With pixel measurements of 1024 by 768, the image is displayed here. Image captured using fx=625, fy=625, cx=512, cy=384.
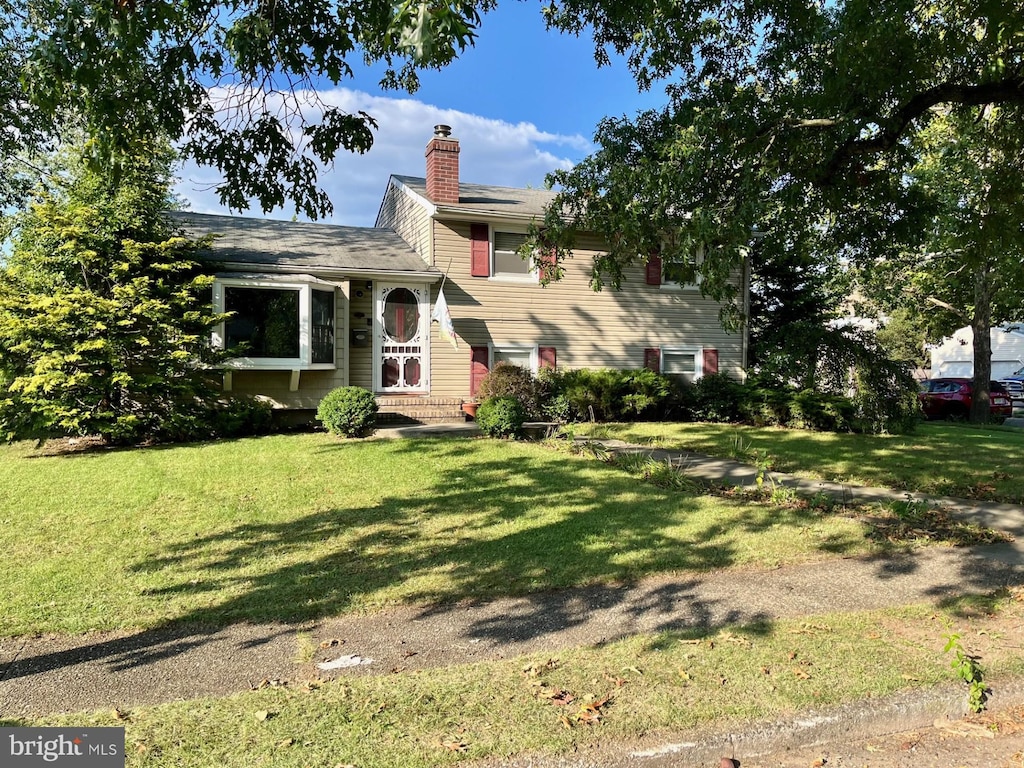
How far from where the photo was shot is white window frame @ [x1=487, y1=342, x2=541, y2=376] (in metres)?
15.6

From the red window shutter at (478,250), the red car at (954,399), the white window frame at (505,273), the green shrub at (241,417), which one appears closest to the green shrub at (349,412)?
the green shrub at (241,417)

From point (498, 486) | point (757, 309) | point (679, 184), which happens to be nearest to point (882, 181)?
point (679, 184)

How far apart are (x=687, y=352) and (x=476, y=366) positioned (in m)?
6.30

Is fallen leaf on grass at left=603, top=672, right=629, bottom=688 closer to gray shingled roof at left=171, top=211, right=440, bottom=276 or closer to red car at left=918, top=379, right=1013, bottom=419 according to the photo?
gray shingled roof at left=171, top=211, right=440, bottom=276

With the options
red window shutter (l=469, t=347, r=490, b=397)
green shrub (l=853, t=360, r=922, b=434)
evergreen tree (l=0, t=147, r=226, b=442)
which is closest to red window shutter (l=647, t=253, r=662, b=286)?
red window shutter (l=469, t=347, r=490, b=397)

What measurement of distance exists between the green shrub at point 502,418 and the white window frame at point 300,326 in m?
4.09

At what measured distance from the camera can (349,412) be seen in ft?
37.1

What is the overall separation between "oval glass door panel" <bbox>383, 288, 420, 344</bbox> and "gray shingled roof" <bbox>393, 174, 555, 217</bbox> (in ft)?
7.60

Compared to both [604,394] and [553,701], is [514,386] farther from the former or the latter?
[553,701]

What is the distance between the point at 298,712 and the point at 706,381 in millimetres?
15065

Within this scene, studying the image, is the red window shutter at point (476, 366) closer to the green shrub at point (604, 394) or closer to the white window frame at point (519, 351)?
the white window frame at point (519, 351)

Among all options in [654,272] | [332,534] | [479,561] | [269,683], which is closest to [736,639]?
[479,561]

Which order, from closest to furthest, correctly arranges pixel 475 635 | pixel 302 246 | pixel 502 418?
pixel 475 635 → pixel 502 418 → pixel 302 246

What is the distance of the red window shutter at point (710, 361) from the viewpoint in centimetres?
1789
